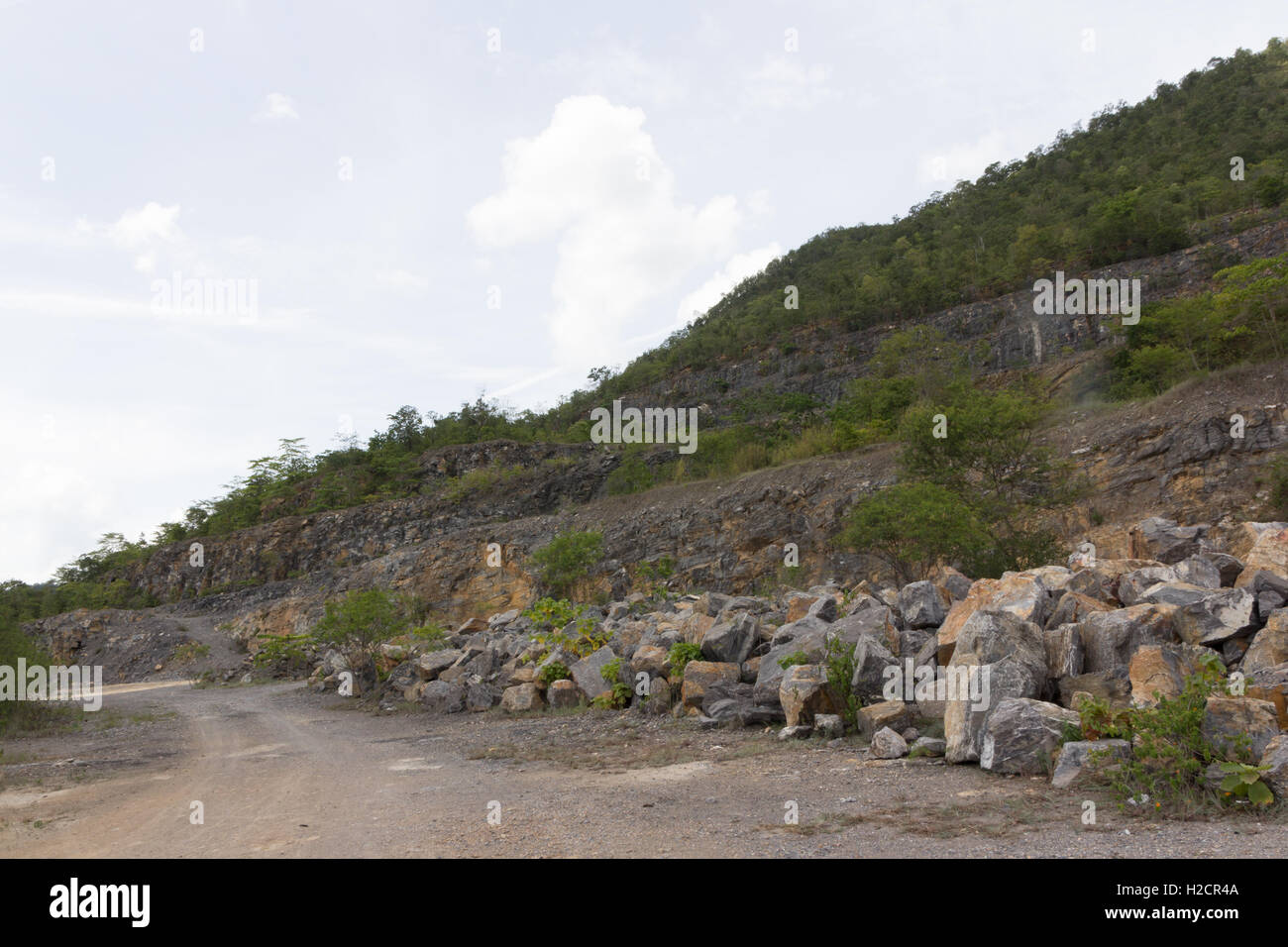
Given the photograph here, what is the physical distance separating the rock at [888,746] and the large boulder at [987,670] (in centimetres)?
41

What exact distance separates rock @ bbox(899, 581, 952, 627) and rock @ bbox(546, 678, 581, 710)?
5196mm

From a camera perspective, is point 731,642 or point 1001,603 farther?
point 731,642

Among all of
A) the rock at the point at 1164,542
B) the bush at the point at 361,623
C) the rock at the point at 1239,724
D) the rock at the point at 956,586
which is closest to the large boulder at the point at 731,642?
A: the rock at the point at 956,586

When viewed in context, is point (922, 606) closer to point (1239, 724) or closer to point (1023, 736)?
point (1023, 736)

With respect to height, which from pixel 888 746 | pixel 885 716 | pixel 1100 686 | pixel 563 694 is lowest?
pixel 563 694

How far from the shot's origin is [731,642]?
10.9 meters

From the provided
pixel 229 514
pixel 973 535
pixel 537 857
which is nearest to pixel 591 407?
pixel 229 514

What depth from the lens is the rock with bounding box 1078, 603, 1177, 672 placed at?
7164mm

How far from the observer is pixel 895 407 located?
32.5 meters

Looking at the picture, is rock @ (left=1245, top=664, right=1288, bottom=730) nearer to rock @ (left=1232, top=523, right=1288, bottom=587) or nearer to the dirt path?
the dirt path

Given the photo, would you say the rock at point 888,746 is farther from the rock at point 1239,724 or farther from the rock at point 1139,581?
the rock at point 1139,581

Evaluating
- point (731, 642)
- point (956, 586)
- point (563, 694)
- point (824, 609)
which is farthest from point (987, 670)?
point (563, 694)

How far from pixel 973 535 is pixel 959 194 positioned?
68.9 m

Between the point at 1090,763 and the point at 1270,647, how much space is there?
217 cm
